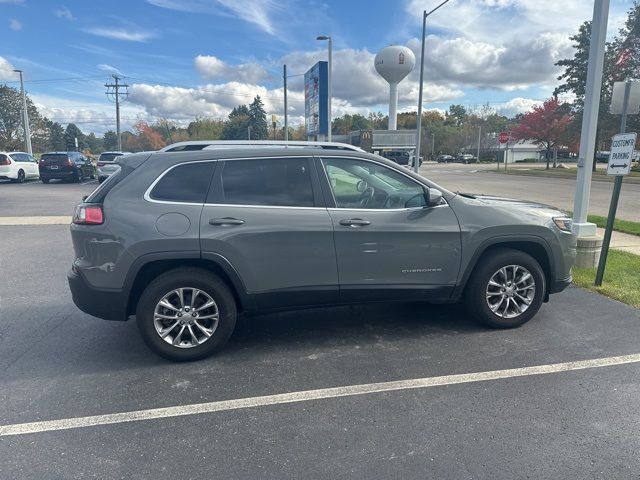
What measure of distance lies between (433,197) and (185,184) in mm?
2147

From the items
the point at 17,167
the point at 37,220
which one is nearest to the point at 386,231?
the point at 37,220

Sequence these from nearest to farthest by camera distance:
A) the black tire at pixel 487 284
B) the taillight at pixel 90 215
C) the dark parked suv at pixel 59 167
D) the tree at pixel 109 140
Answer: the taillight at pixel 90 215 < the black tire at pixel 487 284 < the dark parked suv at pixel 59 167 < the tree at pixel 109 140

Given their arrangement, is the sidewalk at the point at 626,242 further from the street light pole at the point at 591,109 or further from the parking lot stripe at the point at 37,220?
the parking lot stripe at the point at 37,220

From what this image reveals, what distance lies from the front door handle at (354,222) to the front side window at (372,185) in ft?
0.59

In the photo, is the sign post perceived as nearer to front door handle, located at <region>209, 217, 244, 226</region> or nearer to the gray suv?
the gray suv

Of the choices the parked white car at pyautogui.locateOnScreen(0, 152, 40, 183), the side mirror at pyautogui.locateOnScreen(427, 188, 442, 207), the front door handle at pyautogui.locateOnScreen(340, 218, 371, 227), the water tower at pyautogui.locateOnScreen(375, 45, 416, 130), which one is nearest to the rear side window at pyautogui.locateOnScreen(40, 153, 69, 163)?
the parked white car at pyautogui.locateOnScreen(0, 152, 40, 183)

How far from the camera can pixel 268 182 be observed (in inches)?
158

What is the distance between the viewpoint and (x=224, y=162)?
398cm

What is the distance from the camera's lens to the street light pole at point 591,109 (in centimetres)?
632

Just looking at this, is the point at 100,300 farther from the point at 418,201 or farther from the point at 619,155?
the point at 619,155

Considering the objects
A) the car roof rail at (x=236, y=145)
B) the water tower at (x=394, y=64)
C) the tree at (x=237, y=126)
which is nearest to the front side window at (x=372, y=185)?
the car roof rail at (x=236, y=145)

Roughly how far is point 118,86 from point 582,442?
6478 centimetres

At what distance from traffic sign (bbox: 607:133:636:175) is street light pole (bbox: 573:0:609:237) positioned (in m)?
0.98

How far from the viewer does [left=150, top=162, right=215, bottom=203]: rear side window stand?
382cm
